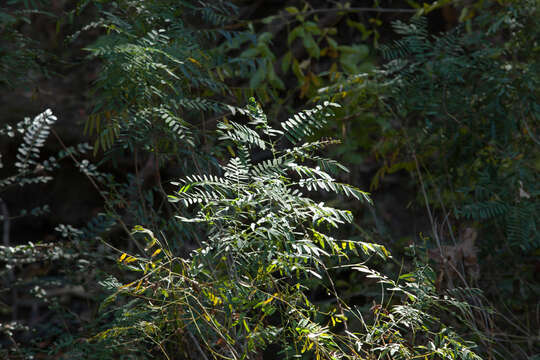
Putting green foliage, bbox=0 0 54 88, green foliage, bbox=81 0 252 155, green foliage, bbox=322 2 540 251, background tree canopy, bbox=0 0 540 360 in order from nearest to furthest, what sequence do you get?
background tree canopy, bbox=0 0 540 360, green foliage, bbox=81 0 252 155, green foliage, bbox=0 0 54 88, green foliage, bbox=322 2 540 251

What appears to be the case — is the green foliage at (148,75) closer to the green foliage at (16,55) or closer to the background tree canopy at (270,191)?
the background tree canopy at (270,191)

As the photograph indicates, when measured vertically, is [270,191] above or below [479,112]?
above

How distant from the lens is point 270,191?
136 centimetres

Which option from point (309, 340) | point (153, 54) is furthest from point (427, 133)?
point (309, 340)

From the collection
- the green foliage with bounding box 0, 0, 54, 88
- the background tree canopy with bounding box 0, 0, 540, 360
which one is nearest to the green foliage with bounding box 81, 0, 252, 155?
the background tree canopy with bounding box 0, 0, 540, 360

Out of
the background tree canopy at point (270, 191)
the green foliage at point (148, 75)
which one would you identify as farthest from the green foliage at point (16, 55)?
the green foliage at point (148, 75)

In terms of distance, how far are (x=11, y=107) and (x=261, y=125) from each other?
312 cm

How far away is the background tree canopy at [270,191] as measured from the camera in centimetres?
143

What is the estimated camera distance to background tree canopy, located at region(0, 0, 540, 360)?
1435 millimetres

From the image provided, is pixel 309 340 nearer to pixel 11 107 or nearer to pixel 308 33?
pixel 308 33

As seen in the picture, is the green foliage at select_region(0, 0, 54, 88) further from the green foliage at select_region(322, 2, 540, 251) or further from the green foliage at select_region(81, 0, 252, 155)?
the green foliage at select_region(322, 2, 540, 251)

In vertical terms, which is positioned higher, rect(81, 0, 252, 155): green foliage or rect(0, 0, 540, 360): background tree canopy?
rect(81, 0, 252, 155): green foliage

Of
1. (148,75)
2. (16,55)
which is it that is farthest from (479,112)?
(16,55)

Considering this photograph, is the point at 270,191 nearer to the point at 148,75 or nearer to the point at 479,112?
the point at 148,75
